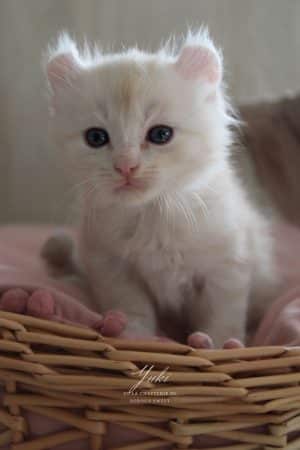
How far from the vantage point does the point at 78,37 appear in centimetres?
212

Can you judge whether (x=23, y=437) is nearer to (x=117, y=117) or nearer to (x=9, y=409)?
(x=9, y=409)

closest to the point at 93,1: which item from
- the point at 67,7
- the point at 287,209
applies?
the point at 67,7

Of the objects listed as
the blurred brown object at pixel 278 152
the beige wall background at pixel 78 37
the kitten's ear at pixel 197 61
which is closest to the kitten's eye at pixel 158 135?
the kitten's ear at pixel 197 61

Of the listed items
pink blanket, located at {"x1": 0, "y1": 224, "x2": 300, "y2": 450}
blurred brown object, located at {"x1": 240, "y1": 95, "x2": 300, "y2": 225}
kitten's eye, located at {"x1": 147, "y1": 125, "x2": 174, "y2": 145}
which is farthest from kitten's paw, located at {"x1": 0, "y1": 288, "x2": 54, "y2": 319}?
blurred brown object, located at {"x1": 240, "y1": 95, "x2": 300, "y2": 225}

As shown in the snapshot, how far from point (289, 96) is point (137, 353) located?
121cm

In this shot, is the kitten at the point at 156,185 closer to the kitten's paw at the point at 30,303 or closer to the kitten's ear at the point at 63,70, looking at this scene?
the kitten's ear at the point at 63,70

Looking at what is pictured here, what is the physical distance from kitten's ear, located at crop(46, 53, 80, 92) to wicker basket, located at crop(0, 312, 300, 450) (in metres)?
0.48

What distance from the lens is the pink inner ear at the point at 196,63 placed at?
1.12 metres

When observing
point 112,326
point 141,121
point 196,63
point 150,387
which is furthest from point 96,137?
point 150,387

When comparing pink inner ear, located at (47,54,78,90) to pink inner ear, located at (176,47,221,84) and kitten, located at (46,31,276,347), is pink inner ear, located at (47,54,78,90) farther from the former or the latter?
pink inner ear, located at (176,47,221,84)

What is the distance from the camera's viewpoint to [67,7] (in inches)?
82.4

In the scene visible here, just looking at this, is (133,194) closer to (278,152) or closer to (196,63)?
(196,63)

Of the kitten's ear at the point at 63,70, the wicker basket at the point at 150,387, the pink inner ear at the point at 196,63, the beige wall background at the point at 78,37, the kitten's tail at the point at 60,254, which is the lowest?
the wicker basket at the point at 150,387

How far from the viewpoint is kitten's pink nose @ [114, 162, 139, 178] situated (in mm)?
1002
